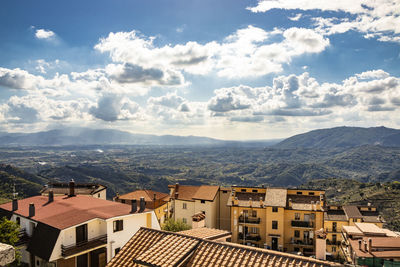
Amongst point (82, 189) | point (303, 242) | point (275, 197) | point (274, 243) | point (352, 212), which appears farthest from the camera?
point (352, 212)

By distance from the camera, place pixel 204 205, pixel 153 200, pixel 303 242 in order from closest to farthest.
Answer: pixel 303 242
pixel 204 205
pixel 153 200

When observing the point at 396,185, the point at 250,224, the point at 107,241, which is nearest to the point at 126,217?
the point at 107,241

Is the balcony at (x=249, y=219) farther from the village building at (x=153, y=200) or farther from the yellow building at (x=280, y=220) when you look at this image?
the village building at (x=153, y=200)

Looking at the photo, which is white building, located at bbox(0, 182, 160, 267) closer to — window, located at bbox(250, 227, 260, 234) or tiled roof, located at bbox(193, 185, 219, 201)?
window, located at bbox(250, 227, 260, 234)

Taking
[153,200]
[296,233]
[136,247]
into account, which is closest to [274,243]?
[296,233]

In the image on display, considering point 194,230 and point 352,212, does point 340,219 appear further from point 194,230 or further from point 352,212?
point 194,230

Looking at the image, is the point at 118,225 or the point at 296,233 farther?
the point at 296,233

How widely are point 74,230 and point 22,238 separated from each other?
7911 millimetres

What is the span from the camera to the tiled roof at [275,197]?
56.0 meters

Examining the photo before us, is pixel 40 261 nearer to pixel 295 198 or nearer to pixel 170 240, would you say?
pixel 170 240

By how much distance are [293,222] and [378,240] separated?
52.6ft

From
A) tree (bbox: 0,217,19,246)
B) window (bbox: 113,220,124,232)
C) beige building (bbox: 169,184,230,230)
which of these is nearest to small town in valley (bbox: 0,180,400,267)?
window (bbox: 113,220,124,232)

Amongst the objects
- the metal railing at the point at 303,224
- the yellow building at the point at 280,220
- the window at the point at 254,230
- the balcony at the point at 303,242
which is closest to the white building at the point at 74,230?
the yellow building at the point at 280,220

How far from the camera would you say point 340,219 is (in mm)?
74125
